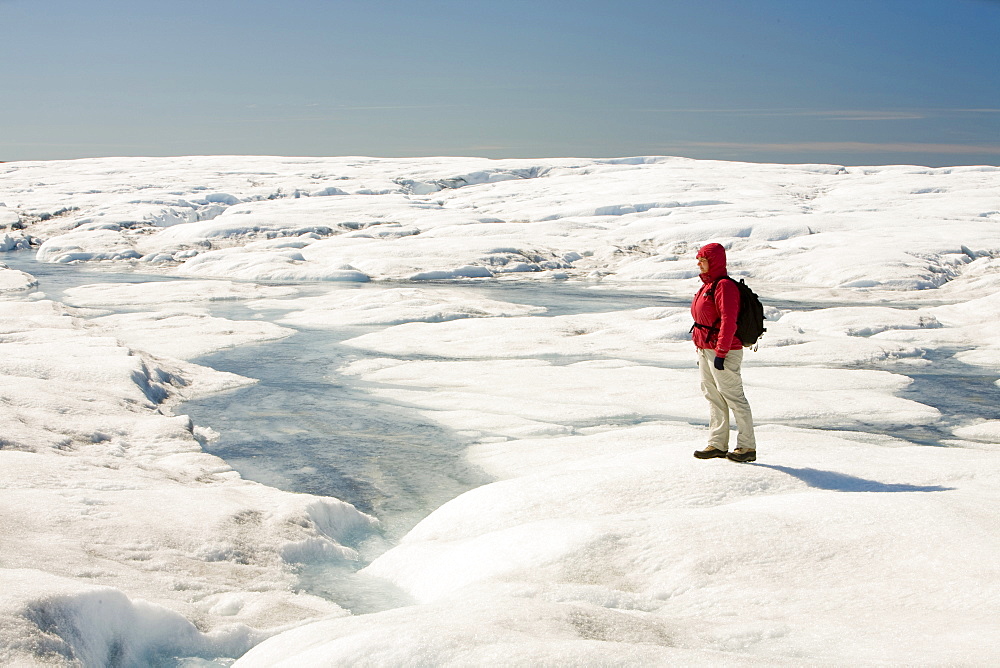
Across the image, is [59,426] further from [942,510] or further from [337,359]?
[942,510]

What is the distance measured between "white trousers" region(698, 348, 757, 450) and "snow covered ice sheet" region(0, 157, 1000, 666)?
32 centimetres

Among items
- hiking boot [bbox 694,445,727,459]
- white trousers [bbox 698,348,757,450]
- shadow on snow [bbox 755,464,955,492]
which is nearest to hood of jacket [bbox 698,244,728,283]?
white trousers [bbox 698,348,757,450]

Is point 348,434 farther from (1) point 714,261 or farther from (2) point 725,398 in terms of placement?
(1) point 714,261

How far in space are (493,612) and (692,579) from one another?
1.21 meters

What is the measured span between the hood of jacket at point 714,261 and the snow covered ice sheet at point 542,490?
1.39 meters

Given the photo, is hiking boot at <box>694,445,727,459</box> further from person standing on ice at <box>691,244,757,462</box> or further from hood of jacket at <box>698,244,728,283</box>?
hood of jacket at <box>698,244,728,283</box>

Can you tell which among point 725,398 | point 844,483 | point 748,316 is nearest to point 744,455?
point 725,398

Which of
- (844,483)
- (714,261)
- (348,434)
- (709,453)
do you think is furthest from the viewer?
(348,434)

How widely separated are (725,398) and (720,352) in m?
0.45

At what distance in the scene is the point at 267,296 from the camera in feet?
78.2

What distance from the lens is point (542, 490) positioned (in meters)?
5.86

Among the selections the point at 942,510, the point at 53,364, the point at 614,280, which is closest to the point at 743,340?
the point at 942,510

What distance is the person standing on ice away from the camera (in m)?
5.58

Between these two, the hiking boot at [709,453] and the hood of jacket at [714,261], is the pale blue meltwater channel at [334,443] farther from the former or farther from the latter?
the hood of jacket at [714,261]
